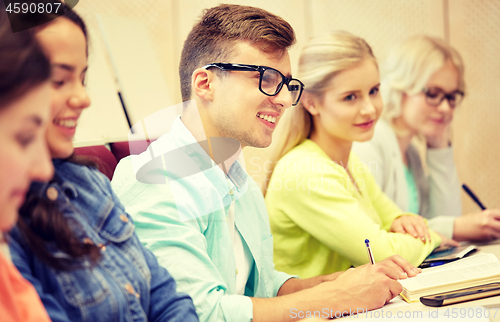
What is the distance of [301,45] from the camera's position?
3.95ft

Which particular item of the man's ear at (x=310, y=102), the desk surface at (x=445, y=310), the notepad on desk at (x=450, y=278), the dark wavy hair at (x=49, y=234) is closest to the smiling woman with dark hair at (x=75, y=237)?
the dark wavy hair at (x=49, y=234)

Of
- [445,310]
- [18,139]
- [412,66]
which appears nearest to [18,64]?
[18,139]

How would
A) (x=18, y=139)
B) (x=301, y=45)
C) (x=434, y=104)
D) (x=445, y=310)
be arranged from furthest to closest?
(x=434, y=104), (x=301, y=45), (x=445, y=310), (x=18, y=139)

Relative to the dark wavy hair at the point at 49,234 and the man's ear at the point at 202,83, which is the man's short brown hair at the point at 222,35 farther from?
the dark wavy hair at the point at 49,234

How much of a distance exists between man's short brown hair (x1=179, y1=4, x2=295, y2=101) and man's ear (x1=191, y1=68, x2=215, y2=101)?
0.04ft

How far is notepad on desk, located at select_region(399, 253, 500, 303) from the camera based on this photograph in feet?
2.70

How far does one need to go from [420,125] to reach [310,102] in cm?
80

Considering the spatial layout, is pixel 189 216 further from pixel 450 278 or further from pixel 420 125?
pixel 420 125

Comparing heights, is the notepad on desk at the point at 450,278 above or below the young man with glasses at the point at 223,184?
below

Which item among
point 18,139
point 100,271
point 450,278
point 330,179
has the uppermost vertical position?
point 18,139

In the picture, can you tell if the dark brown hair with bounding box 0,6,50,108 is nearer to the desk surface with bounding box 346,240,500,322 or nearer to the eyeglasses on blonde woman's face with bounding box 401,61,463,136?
the desk surface with bounding box 346,240,500,322

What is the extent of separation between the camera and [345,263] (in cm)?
117

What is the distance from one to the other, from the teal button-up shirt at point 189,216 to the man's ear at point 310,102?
46 centimetres

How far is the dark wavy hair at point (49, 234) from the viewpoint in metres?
0.48
